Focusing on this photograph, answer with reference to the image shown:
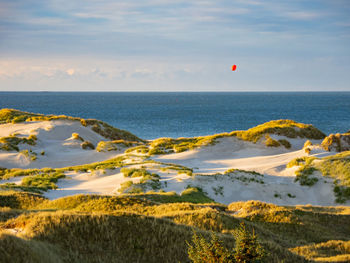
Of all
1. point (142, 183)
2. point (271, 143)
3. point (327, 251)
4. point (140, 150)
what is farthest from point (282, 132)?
point (327, 251)

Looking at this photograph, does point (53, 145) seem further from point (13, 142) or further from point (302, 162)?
point (302, 162)

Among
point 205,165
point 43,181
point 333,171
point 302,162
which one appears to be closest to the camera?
point 43,181

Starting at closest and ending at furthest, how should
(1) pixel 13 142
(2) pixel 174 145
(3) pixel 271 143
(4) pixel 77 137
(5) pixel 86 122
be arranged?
(3) pixel 271 143 < (2) pixel 174 145 < (1) pixel 13 142 < (4) pixel 77 137 < (5) pixel 86 122

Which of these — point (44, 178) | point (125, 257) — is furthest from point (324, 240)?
point (44, 178)

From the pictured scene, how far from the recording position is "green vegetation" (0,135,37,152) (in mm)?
32031

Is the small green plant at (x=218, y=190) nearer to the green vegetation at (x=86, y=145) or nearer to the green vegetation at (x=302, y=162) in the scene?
the green vegetation at (x=302, y=162)

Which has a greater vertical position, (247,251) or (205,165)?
(247,251)

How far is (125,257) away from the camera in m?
5.79

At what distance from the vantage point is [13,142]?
3322 cm

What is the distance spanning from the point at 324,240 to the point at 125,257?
5.53 metres

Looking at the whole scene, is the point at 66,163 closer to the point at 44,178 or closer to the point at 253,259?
the point at 44,178

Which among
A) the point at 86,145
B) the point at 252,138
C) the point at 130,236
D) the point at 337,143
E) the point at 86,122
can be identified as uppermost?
the point at 130,236

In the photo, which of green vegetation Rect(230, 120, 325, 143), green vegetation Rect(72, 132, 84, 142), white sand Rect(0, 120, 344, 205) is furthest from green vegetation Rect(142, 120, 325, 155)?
green vegetation Rect(72, 132, 84, 142)

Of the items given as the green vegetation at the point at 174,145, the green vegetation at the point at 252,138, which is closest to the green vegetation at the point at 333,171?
the green vegetation at the point at 252,138
